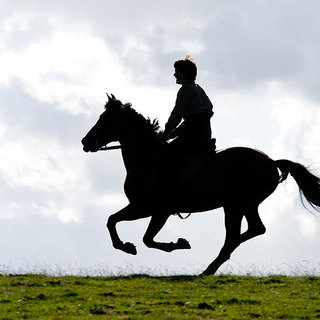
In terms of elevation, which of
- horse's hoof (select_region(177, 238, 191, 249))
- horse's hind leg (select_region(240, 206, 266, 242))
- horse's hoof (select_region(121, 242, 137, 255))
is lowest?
horse's hoof (select_region(121, 242, 137, 255))

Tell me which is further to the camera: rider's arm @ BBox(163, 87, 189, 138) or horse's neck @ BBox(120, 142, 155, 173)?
horse's neck @ BBox(120, 142, 155, 173)

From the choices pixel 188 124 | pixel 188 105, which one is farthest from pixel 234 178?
pixel 188 105

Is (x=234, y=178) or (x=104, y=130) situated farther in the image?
(x=104, y=130)

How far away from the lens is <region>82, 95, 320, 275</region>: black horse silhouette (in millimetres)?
16094

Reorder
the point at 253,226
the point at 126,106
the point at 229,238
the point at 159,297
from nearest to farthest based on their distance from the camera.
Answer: the point at 159,297
the point at 229,238
the point at 253,226
the point at 126,106

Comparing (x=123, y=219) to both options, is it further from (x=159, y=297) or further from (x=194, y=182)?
(x=159, y=297)

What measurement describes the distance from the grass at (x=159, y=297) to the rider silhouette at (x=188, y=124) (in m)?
2.37

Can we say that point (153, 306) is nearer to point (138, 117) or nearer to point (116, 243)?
point (116, 243)

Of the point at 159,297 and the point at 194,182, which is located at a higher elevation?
the point at 194,182

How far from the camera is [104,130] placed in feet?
54.7

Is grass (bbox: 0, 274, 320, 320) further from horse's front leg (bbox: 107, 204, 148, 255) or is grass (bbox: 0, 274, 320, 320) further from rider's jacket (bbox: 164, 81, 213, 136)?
rider's jacket (bbox: 164, 81, 213, 136)

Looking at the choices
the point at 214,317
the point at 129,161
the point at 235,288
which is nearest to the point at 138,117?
the point at 129,161

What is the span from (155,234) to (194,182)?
139 cm

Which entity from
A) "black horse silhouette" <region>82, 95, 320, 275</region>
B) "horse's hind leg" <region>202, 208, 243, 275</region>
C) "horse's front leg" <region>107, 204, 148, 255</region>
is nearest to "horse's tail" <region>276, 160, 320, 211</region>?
"black horse silhouette" <region>82, 95, 320, 275</region>
